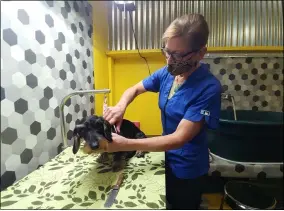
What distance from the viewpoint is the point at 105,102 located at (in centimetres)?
40

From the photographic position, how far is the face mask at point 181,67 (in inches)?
14.8

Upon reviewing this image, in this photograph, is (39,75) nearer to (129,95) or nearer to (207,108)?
(129,95)

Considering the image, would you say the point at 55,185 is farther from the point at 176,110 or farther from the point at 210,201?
the point at 210,201

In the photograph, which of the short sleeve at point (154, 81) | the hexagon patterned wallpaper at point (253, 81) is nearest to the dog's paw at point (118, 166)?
the short sleeve at point (154, 81)

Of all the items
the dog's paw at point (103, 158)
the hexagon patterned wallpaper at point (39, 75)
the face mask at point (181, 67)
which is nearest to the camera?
the hexagon patterned wallpaper at point (39, 75)

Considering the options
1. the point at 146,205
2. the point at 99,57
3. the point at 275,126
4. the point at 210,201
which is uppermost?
the point at 99,57

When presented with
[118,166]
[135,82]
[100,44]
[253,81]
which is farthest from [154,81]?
[253,81]

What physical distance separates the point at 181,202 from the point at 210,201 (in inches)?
8.3

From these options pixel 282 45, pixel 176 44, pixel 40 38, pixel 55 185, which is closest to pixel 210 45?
pixel 176 44

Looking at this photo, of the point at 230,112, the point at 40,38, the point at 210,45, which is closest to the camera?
the point at 40,38

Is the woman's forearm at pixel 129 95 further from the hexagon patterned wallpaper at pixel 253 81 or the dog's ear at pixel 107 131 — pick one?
the hexagon patterned wallpaper at pixel 253 81

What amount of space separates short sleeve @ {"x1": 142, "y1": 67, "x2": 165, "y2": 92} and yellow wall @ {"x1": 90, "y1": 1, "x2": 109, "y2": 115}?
0.09m

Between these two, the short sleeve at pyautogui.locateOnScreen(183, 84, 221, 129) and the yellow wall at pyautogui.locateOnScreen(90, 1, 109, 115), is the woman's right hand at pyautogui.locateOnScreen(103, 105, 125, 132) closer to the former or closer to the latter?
the yellow wall at pyautogui.locateOnScreen(90, 1, 109, 115)

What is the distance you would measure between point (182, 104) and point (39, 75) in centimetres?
30
